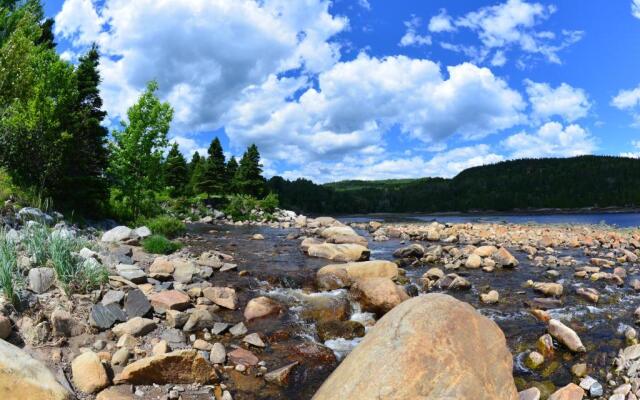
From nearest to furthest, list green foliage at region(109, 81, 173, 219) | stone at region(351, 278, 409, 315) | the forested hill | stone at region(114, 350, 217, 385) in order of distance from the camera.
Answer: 1. stone at region(114, 350, 217, 385)
2. stone at region(351, 278, 409, 315)
3. green foliage at region(109, 81, 173, 219)
4. the forested hill

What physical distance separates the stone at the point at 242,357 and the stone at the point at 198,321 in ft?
4.01

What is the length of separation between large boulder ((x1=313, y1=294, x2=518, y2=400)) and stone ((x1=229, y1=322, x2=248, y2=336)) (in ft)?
11.1

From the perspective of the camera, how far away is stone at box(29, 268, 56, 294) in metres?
7.86

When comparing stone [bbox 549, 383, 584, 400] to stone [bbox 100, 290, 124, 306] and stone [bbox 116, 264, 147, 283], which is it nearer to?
stone [bbox 100, 290, 124, 306]

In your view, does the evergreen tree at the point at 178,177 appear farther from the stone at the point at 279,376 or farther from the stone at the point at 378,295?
the stone at the point at 279,376

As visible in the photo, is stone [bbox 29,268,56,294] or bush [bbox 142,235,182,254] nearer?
stone [bbox 29,268,56,294]

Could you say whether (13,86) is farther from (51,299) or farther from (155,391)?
(155,391)

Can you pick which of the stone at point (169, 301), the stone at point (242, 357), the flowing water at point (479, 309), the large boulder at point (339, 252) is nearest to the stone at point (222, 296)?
the flowing water at point (479, 309)

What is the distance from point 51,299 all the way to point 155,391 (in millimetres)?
3193

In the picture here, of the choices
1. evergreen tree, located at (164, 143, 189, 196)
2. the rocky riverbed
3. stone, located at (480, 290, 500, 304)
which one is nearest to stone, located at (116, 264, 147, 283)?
the rocky riverbed

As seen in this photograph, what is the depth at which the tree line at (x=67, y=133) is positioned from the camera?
18.1 m

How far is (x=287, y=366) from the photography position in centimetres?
725

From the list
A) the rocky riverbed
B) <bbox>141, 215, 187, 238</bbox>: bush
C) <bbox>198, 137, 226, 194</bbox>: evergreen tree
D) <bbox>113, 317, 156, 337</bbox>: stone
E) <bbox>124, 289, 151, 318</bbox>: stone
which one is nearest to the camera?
the rocky riverbed

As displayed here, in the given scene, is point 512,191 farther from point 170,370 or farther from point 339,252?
point 170,370
